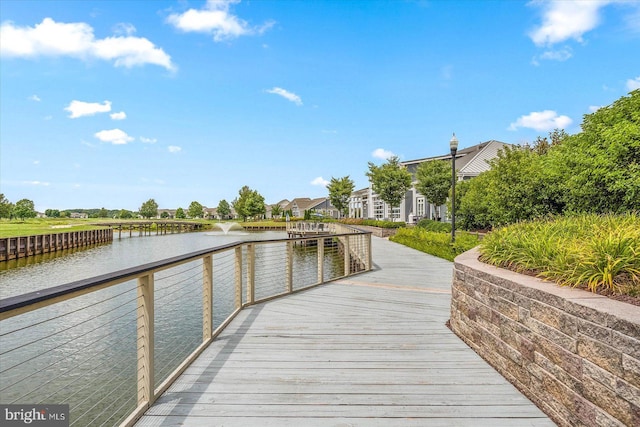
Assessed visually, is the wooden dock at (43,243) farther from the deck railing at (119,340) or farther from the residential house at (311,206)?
the residential house at (311,206)

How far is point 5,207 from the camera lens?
82062 millimetres

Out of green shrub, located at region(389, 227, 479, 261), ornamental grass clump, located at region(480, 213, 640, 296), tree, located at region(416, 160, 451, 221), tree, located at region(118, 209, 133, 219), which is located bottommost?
green shrub, located at region(389, 227, 479, 261)

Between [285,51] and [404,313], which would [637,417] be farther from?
[285,51]

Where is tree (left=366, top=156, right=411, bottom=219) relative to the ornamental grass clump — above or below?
above

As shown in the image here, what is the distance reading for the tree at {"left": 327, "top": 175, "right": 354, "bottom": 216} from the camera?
54000 millimetres

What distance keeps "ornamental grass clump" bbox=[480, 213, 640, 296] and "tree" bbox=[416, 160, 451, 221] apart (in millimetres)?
24670

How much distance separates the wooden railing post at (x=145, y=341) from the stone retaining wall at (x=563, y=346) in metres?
2.97

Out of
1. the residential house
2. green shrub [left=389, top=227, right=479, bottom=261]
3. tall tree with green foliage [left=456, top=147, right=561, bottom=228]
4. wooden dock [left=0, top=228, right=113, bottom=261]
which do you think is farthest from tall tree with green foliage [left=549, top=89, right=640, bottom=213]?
the residential house

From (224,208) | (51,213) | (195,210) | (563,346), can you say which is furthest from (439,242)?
(51,213)

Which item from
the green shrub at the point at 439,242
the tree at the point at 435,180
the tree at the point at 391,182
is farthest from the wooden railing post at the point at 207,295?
the tree at the point at 391,182

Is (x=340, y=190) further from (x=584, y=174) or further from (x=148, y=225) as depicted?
(x=148, y=225)

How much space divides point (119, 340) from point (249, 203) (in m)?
70.7

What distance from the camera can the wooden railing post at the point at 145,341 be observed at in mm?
2588

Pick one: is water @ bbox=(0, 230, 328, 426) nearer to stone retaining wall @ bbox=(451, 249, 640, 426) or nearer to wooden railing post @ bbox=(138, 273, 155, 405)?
wooden railing post @ bbox=(138, 273, 155, 405)
